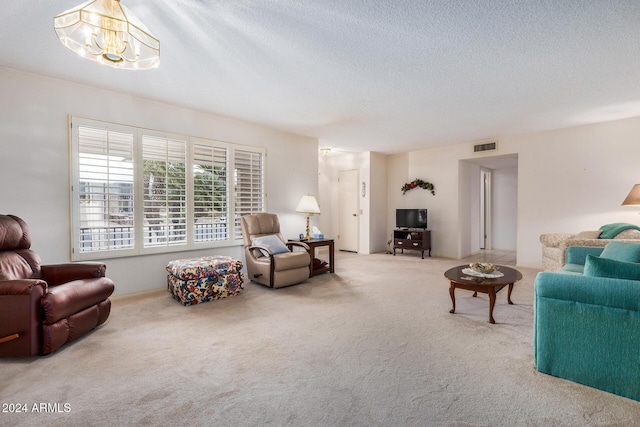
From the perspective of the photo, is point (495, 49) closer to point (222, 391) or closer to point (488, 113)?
point (488, 113)

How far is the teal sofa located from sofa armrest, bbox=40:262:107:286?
366 cm

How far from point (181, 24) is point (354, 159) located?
5597mm

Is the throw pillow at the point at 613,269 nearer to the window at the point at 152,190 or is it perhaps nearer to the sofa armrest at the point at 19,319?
the sofa armrest at the point at 19,319

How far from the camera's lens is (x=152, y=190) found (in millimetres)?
3973

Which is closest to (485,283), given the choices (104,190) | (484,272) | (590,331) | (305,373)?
(484,272)

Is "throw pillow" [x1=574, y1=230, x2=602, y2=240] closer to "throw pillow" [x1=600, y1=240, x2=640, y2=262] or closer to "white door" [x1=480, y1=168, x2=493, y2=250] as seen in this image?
"throw pillow" [x1=600, y1=240, x2=640, y2=262]

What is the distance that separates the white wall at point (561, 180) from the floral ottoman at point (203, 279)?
501 centimetres

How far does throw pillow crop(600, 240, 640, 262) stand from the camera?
2.29 metres

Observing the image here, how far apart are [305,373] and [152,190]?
3158 mm

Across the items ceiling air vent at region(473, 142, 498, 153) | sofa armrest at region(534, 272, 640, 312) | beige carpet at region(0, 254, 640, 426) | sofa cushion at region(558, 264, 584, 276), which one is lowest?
beige carpet at region(0, 254, 640, 426)

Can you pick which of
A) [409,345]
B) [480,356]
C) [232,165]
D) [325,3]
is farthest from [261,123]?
[480,356]

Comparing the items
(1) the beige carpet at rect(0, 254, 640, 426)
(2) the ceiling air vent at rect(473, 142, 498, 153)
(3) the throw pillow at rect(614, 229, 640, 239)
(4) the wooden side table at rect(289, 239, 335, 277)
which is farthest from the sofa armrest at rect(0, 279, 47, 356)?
(2) the ceiling air vent at rect(473, 142, 498, 153)

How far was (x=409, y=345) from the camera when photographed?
8.04ft

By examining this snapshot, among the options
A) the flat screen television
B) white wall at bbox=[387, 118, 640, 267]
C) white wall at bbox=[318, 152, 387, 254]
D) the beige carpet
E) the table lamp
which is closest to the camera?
the beige carpet
